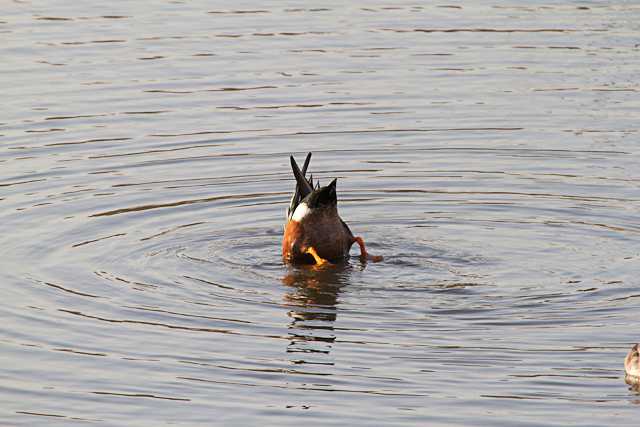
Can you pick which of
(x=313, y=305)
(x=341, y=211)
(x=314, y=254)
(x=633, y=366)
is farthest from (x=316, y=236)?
(x=633, y=366)

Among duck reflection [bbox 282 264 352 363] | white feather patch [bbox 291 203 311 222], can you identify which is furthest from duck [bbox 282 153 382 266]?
duck reflection [bbox 282 264 352 363]

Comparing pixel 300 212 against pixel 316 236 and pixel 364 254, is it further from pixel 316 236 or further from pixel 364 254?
pixel 364 254

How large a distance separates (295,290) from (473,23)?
8985 mm

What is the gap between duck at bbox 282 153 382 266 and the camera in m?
11.6

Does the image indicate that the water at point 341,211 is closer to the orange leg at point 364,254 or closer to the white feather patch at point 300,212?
the orange leg at point 364,254

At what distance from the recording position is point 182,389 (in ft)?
28.8

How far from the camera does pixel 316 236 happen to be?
11664 millimetres

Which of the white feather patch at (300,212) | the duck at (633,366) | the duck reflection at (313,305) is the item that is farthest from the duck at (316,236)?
the duck at (633,366)

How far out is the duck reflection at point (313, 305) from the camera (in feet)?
31.8

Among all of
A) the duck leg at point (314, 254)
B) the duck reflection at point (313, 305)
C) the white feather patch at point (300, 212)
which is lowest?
the duck reflection at point (313, 305)

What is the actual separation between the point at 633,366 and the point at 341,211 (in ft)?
15.7

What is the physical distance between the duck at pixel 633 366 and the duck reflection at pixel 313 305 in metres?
1.90

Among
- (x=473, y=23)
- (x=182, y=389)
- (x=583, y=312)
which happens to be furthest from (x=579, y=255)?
(x=473, y=23)

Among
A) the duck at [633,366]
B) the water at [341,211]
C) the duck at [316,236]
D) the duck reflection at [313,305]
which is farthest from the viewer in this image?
the duck at [316,236]
